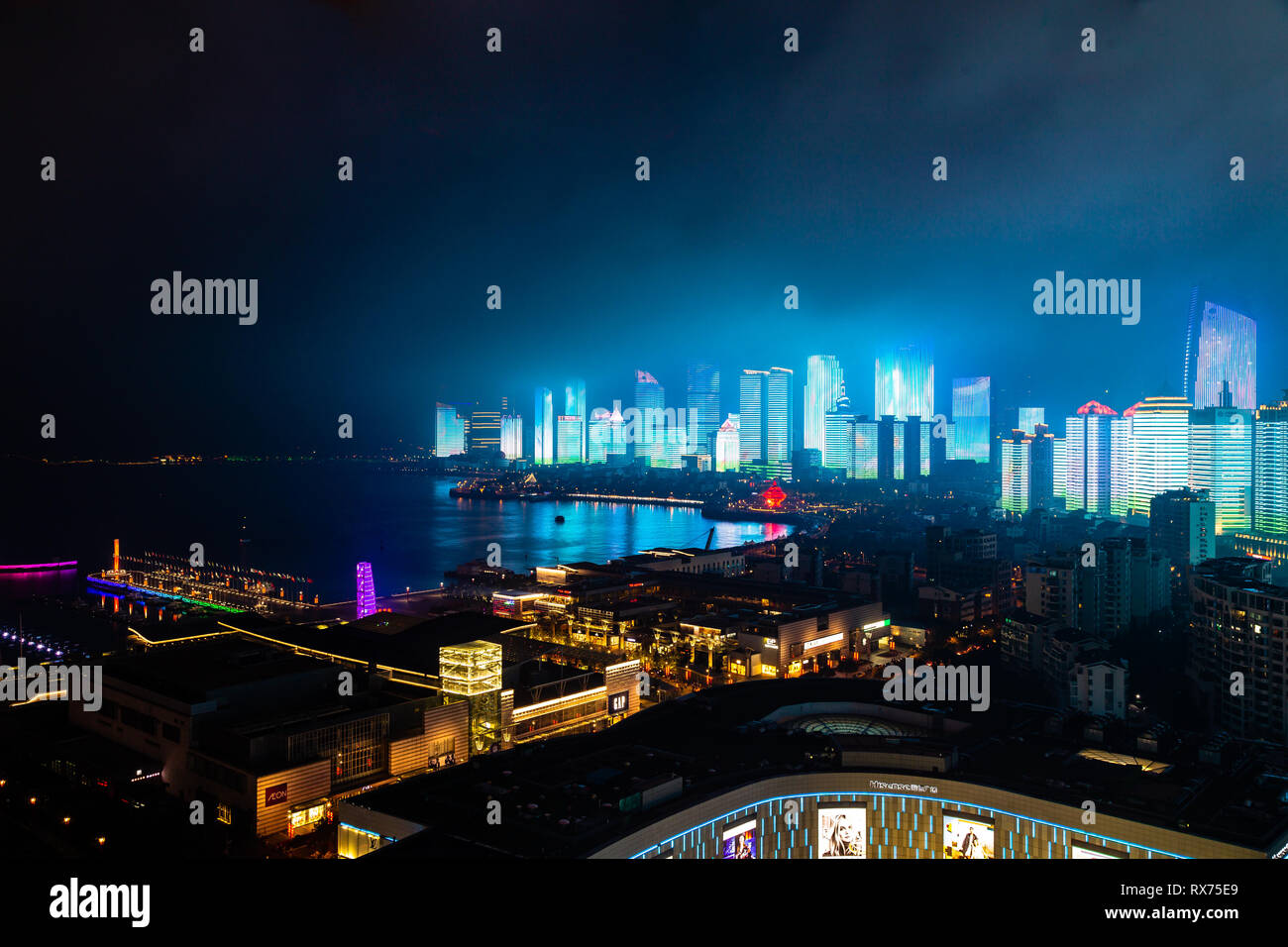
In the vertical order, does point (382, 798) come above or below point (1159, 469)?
below

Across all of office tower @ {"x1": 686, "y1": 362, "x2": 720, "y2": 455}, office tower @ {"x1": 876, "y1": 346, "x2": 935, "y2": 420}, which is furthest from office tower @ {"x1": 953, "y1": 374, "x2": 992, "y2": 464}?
office tower @ {"x1": 686, "y1": 362, "x2": 720, "y2": 455}

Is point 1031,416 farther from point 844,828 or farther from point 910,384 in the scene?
point 844,828

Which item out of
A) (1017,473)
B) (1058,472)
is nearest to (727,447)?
(1017,473)

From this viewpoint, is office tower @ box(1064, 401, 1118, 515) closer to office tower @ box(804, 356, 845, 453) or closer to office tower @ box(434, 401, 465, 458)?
office tower @ box(804, 356, 845, 453)

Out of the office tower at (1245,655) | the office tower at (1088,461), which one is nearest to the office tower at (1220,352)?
the office tower at (1088,461)
